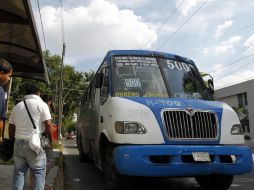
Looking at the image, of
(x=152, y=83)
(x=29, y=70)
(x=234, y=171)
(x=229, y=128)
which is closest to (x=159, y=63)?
(x=152, y=83)

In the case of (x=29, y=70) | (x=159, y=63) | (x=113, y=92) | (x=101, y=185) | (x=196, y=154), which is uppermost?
(x=29, y=70)

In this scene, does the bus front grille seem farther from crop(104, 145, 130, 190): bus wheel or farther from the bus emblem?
crop(104, 145, 130, 190): bus wheel

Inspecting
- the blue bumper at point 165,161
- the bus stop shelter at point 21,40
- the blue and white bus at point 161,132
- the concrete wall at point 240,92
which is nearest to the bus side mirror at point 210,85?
the blue and white bus at point 161,132

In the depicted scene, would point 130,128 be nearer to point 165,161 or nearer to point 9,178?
point 165,161

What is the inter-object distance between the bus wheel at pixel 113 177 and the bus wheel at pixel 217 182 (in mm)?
1887

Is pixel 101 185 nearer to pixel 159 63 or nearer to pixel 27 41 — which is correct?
pixel 159 63

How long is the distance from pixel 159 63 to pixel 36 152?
12.9 ft

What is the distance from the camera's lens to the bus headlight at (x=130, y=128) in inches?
278

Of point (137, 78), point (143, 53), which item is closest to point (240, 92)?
point (143, 53)

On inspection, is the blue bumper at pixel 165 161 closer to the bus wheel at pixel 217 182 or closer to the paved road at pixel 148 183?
the bus wheel at pixel 217 182

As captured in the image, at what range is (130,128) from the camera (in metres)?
7.07

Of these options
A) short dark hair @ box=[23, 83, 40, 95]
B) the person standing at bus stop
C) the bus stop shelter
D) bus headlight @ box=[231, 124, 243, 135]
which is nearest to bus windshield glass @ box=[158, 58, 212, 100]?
bus headlight @ box=[231, 124, 243, 135]

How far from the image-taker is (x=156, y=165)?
686 centimetres

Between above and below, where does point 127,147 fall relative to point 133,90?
below
